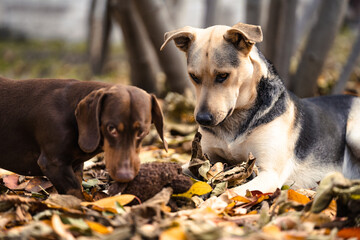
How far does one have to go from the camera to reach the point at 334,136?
5.13 metres

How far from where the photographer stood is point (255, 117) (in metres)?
4.68

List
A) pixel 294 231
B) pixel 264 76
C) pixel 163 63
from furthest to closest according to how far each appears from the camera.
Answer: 1. pixel 163 63
2. pixel 264 76
3. pixel 294 231

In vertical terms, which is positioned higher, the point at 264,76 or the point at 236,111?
the point at 264,76

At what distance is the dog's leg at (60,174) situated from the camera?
11.5 feet

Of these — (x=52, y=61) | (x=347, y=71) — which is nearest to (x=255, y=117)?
(x=347, y=71)

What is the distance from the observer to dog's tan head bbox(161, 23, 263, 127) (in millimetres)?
4344

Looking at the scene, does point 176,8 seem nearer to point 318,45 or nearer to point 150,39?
point 150,39

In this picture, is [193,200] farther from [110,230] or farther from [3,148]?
[3,148]

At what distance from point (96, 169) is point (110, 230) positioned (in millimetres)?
2309

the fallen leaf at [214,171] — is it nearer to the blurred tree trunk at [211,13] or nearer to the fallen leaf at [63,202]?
the fallen leaf at [63,202]

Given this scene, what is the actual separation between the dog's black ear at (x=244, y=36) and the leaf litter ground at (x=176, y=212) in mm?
1220

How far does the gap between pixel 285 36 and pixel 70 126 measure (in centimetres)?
529

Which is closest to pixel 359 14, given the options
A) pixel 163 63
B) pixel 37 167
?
pixel 163 63

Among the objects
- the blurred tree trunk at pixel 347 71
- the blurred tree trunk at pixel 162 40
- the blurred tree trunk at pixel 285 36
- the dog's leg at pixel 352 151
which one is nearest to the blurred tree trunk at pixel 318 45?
the blurred tree trunk at pixel 285 36
